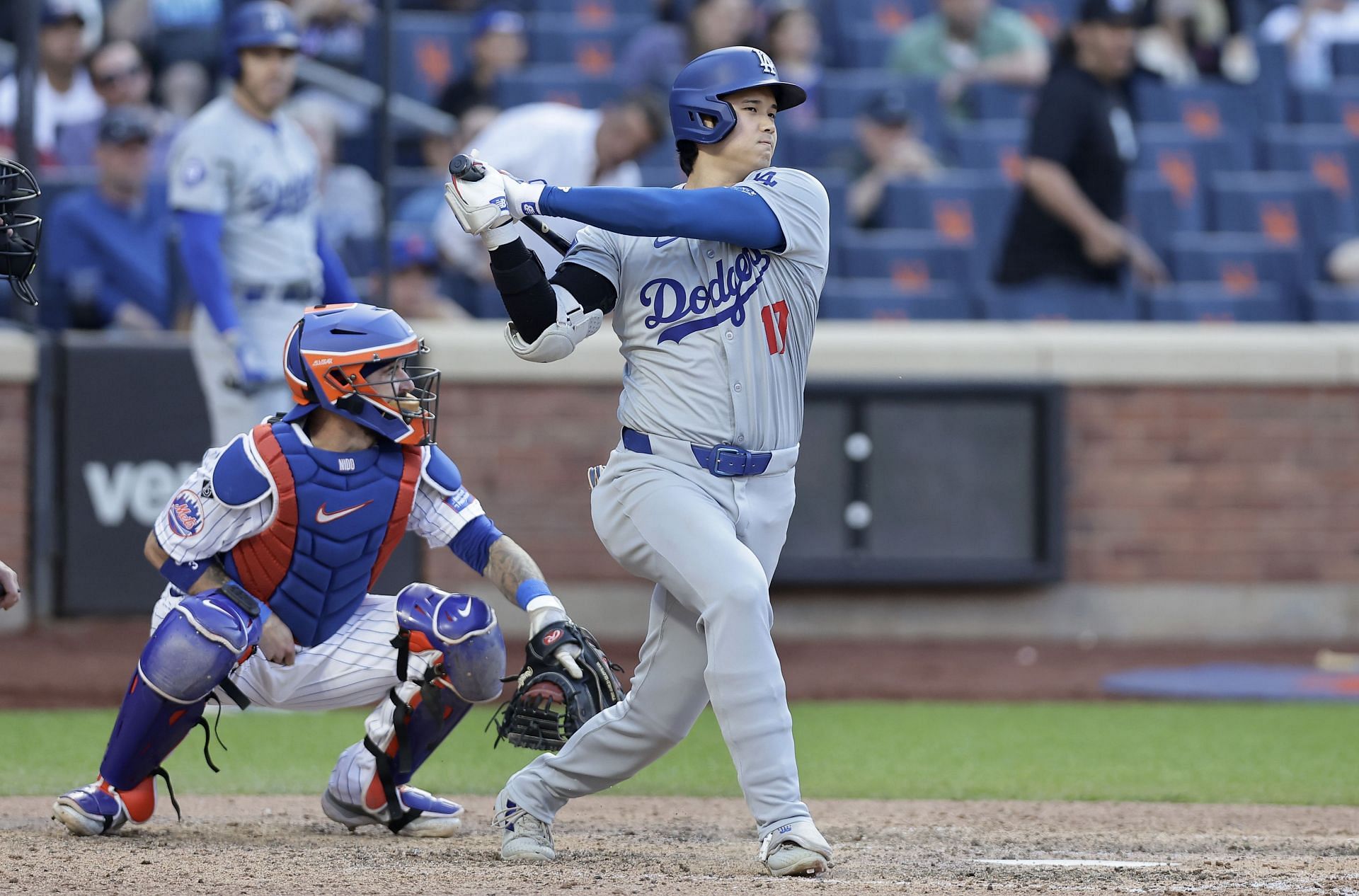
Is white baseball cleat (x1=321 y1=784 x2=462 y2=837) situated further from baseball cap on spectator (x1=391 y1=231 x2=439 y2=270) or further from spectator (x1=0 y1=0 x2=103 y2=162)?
spectator (x1=0 y1=0 x2=103 y2=162)

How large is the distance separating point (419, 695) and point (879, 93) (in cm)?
678

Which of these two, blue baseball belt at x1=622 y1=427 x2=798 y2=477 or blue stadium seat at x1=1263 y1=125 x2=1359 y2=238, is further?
blue stadium seat at x1=1263 y1=125 x2=1359 y2=238

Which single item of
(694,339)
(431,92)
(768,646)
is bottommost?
(768,646)

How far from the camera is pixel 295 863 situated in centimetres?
401

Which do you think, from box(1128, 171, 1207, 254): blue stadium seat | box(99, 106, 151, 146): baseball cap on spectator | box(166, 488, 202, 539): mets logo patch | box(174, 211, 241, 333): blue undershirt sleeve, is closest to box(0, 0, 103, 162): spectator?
box(99, 106, 151, 146): baseball cap on spectator

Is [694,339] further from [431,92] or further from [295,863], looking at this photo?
[431,92]

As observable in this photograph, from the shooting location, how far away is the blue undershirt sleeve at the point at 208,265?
614cm

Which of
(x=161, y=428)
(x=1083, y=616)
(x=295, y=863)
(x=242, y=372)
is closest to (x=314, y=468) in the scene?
(x=295, y=863)

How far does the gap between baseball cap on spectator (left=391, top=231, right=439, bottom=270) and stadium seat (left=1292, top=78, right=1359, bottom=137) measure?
554 cm

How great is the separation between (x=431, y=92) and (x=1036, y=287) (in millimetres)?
3510

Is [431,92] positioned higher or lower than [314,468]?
higher

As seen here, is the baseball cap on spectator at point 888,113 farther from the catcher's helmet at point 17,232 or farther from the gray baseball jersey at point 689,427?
the catcher's helmet at point 17,232

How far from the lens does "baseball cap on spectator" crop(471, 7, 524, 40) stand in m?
9.93

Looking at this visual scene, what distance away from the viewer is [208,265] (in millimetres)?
6199
